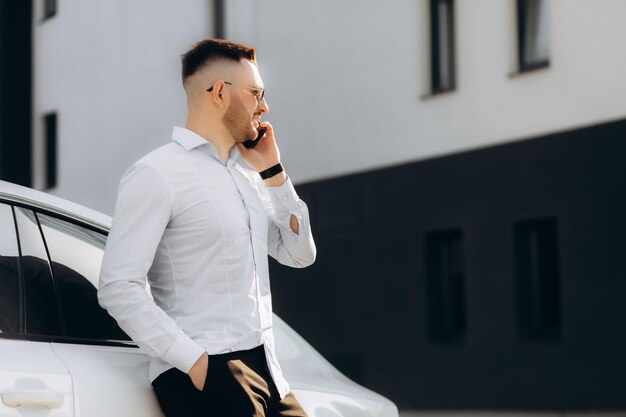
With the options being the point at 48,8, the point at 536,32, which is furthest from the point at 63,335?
the point at 48,8

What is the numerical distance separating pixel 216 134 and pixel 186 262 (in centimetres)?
39

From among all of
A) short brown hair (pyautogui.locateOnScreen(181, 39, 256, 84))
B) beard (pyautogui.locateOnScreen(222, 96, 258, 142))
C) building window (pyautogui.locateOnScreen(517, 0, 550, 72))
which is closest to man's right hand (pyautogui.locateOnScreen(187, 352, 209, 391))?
beard (pyautogui.locateOnScreen(222, 96, 258, 142))

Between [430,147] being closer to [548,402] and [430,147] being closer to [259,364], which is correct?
[548,402]

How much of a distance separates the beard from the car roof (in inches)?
17.6

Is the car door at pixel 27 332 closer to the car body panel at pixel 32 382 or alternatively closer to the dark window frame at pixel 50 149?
the car body panel at pixel 32 382

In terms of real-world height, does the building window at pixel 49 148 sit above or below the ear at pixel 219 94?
above

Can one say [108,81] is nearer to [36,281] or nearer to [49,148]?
[49,148]

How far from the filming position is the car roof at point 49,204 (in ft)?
10.3

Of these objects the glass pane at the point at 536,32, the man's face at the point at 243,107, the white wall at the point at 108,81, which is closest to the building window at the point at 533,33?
the glass pane at the point at 536,32

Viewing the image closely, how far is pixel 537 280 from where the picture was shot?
609 inches

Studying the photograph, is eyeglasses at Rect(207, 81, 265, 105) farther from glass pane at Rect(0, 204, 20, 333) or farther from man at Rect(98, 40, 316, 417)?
glass pane at Rect(0, 204, 20, 333)

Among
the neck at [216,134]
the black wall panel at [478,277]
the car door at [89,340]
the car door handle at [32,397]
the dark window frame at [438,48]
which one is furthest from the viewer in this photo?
the dark window frame at [438,48]

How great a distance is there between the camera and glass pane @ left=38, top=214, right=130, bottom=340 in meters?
3.15

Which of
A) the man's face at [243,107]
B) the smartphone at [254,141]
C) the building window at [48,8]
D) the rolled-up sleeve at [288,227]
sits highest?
the building window at [48,8]
